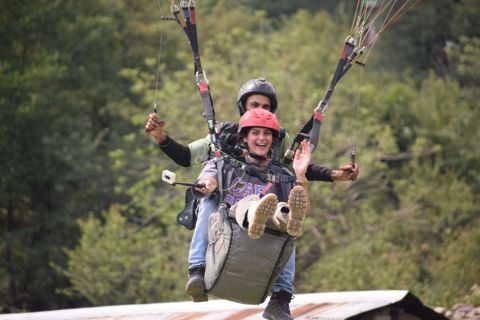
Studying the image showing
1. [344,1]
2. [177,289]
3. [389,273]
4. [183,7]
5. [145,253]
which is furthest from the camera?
[344,1]

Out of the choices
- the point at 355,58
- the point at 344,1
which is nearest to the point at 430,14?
the point at 344,1

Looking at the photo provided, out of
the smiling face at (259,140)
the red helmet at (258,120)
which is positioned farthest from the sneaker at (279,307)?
the red helmet at (258,120)

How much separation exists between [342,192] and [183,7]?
16495 mm

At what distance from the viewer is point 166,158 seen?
2669cm

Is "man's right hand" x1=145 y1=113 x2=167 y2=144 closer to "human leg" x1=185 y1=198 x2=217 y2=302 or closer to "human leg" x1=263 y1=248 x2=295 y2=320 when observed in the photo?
"human leg" x1=185 y1=198 x2=217 y2=302

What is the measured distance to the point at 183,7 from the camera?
340 inches

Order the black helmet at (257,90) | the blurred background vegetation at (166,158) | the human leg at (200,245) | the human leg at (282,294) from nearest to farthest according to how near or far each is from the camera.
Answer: the human leg at (200,245), the human leg at (282,294), the black helmet at (257,90), the blurred background vegetation at (166,158)

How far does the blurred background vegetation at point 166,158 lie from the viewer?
961 inches

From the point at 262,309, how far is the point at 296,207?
3.29 meters

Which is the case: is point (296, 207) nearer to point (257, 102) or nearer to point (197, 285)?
point (197, 285)

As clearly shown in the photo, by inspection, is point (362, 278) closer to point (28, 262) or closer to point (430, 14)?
point (28, 262)

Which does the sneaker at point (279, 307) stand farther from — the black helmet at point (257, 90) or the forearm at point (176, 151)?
the black helmet at point (257, 90)

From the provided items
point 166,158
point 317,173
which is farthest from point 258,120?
point 166,158

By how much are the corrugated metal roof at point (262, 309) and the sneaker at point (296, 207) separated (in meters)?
Answer: 2.21
